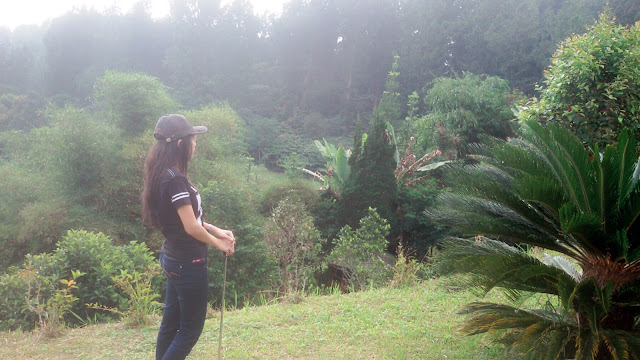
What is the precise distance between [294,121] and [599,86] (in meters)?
30.8

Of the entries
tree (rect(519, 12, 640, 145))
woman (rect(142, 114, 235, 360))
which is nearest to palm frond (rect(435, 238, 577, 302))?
woman (rect(142, 114, 235, 360))

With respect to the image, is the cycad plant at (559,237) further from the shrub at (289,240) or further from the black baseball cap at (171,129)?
the shrub at (289,240)

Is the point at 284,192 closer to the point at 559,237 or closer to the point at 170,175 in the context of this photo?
the point at 559,237

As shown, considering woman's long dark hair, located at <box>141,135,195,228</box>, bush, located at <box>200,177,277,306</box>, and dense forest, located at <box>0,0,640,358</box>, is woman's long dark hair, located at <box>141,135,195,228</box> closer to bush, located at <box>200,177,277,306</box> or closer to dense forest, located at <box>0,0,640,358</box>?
dense forest, located at <box>0,0,640,358</box>

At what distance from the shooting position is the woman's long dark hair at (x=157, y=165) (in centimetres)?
258

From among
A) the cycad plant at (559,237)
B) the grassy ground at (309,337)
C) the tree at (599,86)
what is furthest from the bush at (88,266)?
the tree at (599,86)

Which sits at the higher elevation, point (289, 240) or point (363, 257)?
point (289, 240)

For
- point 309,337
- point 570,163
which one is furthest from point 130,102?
point 570,163

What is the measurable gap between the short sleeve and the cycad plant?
1768 mm

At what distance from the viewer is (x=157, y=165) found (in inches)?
102

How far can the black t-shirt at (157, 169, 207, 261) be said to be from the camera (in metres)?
2.49

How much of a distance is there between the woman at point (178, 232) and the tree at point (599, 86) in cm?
391

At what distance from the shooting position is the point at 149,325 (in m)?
4.29

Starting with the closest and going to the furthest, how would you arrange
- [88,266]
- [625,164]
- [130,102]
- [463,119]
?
[625,164] < [88,266] < [130,102] < [463,119]
